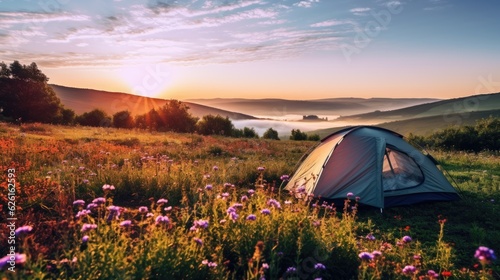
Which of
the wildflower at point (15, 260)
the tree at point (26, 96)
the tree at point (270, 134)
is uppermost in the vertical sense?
the tree at point (26, 96)

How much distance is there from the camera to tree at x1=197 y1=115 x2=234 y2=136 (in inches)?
1944

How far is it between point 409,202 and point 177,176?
21.1 feet

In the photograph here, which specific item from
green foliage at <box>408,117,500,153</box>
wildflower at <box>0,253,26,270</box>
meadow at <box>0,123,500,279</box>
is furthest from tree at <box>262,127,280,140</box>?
wildflower at <box>0,253,26,270</box>

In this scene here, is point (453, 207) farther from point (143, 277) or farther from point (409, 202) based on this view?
point (143, 277)

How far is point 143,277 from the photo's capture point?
3.66 meters

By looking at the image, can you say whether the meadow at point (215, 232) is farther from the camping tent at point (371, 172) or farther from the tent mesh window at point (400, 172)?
the tent mesh window at point (400, 172)

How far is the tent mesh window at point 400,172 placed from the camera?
10.3m

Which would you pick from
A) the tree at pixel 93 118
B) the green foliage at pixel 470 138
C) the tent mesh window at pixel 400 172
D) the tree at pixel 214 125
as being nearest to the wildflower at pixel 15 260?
the tent mesh window at pixel 400 172

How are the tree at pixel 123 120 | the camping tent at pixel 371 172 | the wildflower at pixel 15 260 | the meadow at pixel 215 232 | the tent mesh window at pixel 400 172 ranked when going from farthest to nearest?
1. the tree at pixel 123 120
2. the tent mesh window at pixel 400 172
3. the camping tent at pixel 371 172
4. the meadow at pixel 215 232
5. the wildflower at pixel 15 260

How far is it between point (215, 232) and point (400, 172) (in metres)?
7.67

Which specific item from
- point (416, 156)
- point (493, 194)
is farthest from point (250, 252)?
point (493, 194)

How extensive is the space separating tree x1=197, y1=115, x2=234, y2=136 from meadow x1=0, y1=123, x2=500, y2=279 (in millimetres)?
37153

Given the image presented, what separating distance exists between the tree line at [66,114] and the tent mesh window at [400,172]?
30386 millimetres

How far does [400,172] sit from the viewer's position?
424 inches
